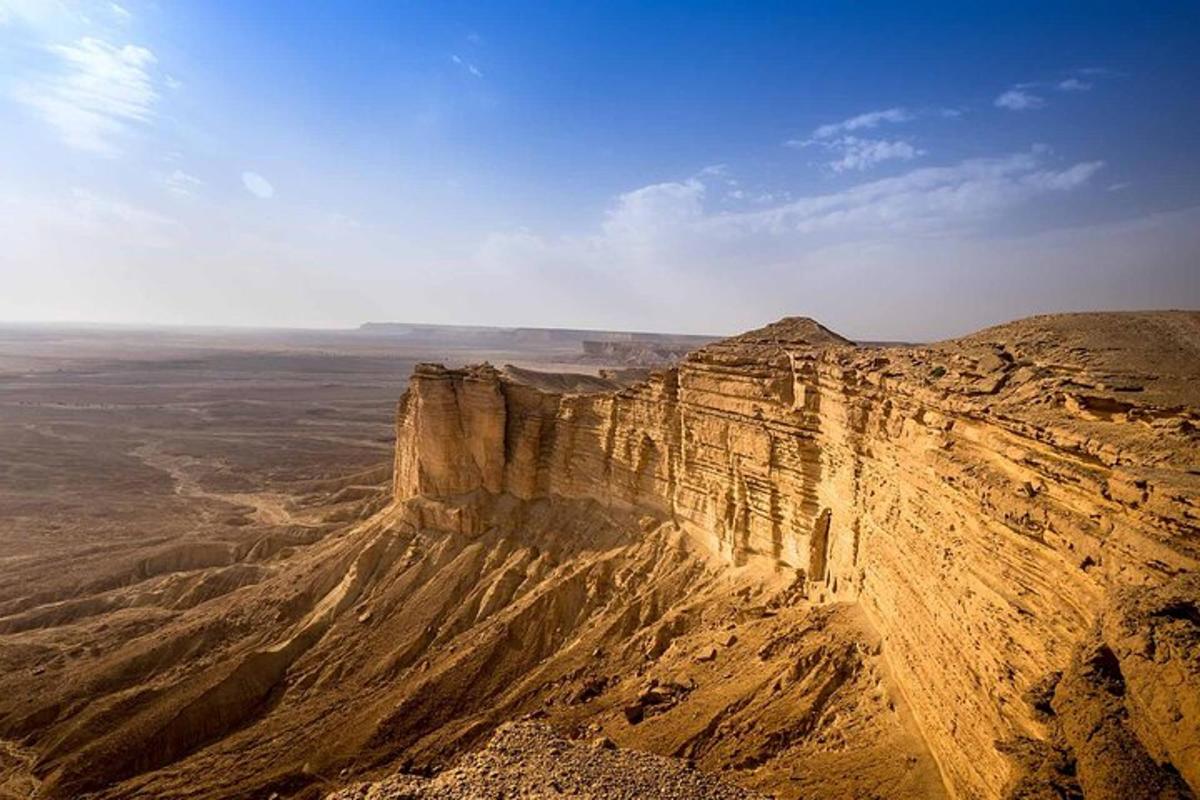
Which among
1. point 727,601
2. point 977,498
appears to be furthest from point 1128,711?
point 727,601

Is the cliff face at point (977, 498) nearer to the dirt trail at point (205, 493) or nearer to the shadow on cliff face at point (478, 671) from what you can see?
the shadow on cliff face at point (478, 671)

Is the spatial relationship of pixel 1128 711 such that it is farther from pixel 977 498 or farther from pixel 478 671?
pixel 478 671

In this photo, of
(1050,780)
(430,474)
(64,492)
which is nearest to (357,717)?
(430,474)

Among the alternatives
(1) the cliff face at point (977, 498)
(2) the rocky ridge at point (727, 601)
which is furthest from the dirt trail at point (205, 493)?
(1) the cliff face at point (977, 498)

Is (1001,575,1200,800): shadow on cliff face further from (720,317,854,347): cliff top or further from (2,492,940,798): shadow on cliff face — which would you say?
(720,317,854,347): cliff top

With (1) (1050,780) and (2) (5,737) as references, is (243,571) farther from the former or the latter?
(1) (1050,780)

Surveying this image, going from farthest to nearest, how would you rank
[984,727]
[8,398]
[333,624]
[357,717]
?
[8,398] → [333,624] → [357,717] → [984,727]
